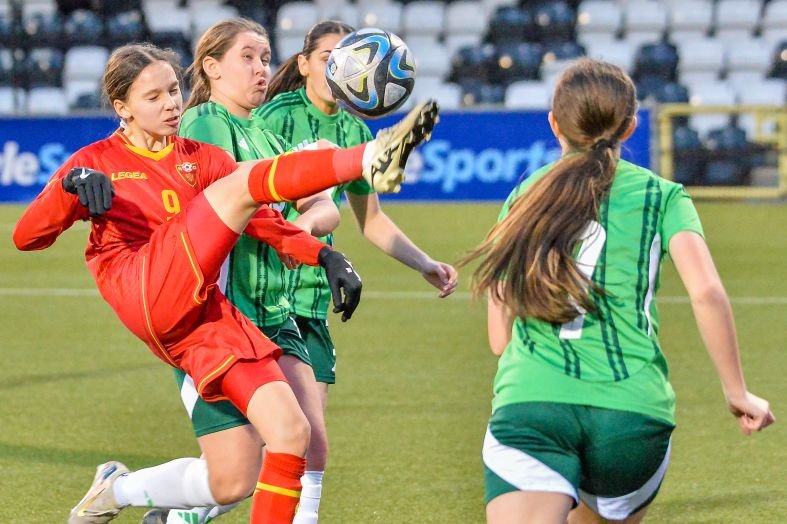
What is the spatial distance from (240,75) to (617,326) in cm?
191

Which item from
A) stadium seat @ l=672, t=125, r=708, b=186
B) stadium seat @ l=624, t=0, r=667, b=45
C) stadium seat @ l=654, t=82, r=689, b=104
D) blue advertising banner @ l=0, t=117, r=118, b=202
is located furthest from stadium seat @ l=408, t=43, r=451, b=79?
blue advertising banner @ l=0, t=117, r=118, b=202

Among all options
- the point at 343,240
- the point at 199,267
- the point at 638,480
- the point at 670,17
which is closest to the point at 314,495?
the point at 199,267

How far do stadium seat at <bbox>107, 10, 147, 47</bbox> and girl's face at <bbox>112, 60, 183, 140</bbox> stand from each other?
58.0ft

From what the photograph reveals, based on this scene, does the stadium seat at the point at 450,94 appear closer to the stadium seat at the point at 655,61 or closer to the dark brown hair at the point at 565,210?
the stadium seat at the point at 655,61

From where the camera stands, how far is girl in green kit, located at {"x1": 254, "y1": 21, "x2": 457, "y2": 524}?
4.96m

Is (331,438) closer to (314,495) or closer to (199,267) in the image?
(314,495)

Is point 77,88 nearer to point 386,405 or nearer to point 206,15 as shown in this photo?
point 206,15

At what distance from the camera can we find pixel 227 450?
4129mm

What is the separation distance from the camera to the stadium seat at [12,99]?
20812 millimetres

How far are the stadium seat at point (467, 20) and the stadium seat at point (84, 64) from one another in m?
5.20

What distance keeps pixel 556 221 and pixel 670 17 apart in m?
19.1

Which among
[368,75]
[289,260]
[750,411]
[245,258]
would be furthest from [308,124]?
[750,411]

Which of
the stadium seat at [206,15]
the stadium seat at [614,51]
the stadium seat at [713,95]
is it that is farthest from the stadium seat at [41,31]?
the stadium seat at [713,95]

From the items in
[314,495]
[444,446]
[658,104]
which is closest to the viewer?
[314,495]
